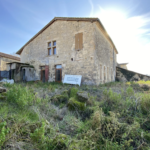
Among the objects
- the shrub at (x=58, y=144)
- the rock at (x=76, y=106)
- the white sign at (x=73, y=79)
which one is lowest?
the shrub at (x=58, y=144)

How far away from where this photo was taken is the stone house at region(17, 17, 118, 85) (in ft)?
29.5

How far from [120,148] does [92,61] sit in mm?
7313

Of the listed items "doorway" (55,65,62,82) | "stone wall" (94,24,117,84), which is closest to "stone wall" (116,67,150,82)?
"stone wall" (94,24,117,84)

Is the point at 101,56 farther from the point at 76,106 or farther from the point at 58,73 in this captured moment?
Answer: the point at 76,106

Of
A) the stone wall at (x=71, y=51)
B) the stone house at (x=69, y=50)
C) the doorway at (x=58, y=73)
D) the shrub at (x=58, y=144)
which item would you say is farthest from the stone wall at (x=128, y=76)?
the shrub at (x=58, y=144)

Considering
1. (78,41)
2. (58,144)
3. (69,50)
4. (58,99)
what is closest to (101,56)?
(78,41)

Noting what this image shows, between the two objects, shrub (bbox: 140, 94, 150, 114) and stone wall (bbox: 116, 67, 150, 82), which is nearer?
shrub (bbox: 140, 94, 150, 114)

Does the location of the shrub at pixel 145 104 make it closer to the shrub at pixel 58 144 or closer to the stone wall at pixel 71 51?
the shrub at pixel 58 144

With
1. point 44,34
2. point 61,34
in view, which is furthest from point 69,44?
point 44,34

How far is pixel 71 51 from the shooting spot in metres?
9.88

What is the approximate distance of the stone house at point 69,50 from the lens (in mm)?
8984

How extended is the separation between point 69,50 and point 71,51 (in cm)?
24

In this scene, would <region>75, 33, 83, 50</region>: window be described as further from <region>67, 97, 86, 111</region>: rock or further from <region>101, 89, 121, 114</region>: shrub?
<region>67, 97, 86, 111</region>: rock

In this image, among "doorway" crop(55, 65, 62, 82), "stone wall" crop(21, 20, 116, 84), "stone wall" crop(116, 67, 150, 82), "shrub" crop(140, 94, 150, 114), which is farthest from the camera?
"stone wall" crop(116, 67, 150, 82)
